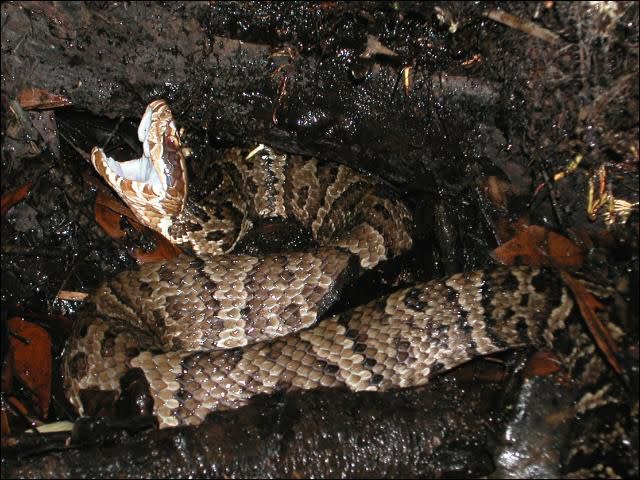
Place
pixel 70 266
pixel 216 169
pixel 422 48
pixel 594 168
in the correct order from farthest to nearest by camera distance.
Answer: pixel 216 169 → pixel 70 266 → pixel 422 48 → pixel 594 168

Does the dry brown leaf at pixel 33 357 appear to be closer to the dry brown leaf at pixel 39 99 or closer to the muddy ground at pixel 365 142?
the muddy ground at pixel 365 142

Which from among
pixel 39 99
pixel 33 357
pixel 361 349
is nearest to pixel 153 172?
pixel 39 99

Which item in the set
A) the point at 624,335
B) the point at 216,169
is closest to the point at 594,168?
the point at 624,335

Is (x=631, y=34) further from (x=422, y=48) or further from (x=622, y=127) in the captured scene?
(x=422, y=48)

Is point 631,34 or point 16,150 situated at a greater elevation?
point 631,34

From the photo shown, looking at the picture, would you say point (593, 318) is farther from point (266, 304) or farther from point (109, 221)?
point (109, 221)

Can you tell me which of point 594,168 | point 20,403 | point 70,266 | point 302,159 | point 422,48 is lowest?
A: point 20,403

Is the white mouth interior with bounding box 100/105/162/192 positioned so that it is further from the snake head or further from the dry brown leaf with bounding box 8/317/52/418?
the dry brown leaf with bounding box 8/317/52/418
